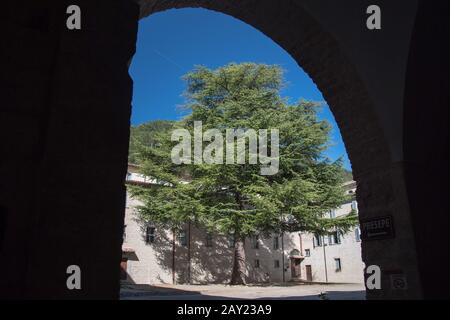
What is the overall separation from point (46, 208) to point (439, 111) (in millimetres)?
4325

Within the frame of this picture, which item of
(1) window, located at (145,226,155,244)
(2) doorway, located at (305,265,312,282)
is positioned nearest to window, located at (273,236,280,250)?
(2) doorway, located at (305,265,312,282)

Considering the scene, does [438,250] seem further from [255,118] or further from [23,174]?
[255,118]

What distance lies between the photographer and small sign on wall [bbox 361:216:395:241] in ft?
14.3

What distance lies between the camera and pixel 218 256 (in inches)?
1100

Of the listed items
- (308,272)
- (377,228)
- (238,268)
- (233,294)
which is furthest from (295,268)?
(377,228)

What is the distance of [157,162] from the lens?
23609mm

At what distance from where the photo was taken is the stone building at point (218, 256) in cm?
2500

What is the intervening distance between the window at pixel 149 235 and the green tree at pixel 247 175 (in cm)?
330

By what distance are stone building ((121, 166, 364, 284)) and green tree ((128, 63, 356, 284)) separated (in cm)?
206

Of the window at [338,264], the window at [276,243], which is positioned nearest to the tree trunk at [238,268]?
the window at [276,243]

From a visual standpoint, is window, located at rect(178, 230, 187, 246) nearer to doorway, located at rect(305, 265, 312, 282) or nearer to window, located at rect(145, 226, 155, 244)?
window, located at rect(145, 226, 155, 244)

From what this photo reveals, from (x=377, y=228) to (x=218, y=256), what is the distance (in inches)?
958

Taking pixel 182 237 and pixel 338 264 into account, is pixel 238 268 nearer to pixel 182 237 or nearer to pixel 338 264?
pixel 182 237
